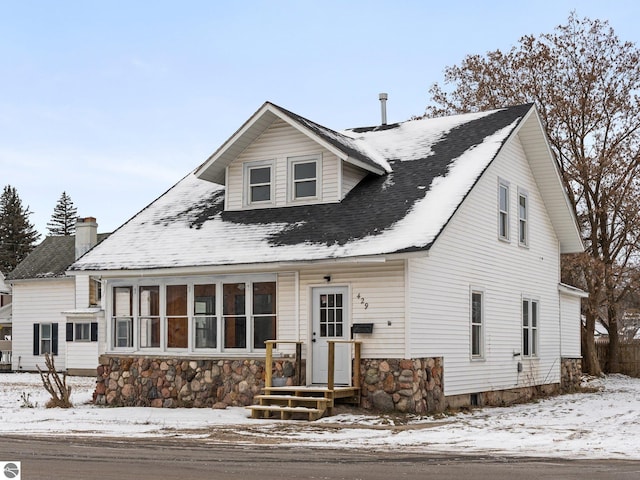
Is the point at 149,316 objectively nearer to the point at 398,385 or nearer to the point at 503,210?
the point at 398,385

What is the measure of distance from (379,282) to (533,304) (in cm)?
758

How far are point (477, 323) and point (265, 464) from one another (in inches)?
414

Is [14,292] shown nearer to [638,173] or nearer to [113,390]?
[113,390]

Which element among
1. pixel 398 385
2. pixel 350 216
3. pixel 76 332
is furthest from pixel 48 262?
pixel 398 385

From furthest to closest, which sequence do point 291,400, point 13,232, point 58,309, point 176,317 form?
point 13,232
point 58,309
point 176,317
point 291,400

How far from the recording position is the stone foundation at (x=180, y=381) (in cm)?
1936

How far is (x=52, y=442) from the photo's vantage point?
45.8ft

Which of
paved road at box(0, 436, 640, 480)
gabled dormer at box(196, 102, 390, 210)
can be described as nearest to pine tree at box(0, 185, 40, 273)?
gabled dormer at box(196, 102, 390, 210)

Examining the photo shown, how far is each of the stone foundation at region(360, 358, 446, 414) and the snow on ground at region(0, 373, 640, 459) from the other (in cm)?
46

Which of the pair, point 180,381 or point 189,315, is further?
point 189,315

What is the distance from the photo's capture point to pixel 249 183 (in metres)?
21.8

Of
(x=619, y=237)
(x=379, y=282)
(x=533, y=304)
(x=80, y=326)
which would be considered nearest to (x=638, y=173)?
(x=619, y=237)

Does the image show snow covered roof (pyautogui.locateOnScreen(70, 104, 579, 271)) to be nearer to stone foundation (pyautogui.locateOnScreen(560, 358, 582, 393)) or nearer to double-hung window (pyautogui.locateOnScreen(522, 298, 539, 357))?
double-hung window (pyautogui.locateOnScreen(522, 298, 539, 357))

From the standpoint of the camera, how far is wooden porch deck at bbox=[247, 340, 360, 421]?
56.8 feet
